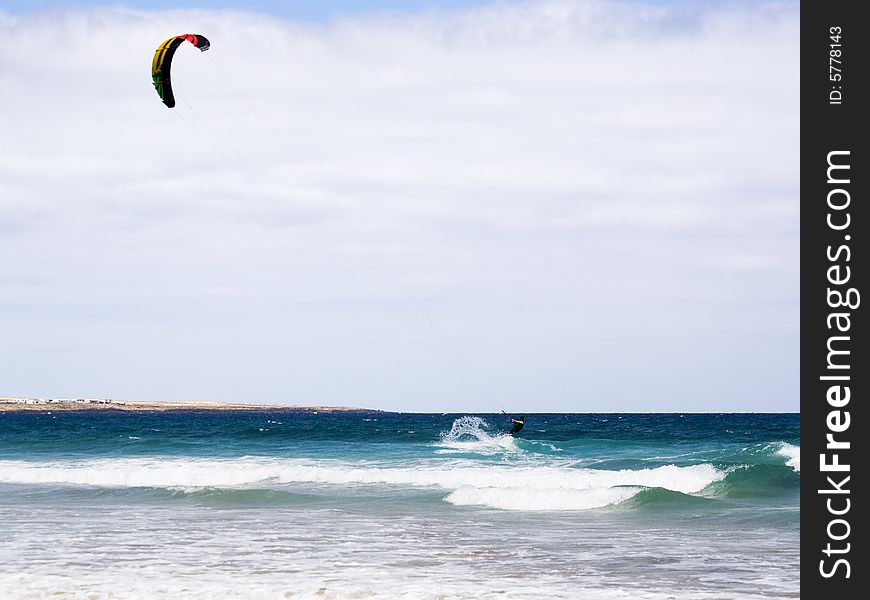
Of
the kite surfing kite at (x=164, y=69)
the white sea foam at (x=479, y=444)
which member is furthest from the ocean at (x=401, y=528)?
the kite surfing kite at (x=164, y=69)

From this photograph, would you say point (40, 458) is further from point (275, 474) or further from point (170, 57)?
point (170, 57)

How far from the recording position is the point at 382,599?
11242mm

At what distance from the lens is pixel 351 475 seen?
28438mm

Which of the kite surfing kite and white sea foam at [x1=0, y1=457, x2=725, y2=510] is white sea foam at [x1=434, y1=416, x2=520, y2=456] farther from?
the kite surfing kite

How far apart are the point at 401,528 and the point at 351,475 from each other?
11.2 m

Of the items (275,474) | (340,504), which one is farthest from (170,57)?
(275,474)

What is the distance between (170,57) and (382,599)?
46.6ft
